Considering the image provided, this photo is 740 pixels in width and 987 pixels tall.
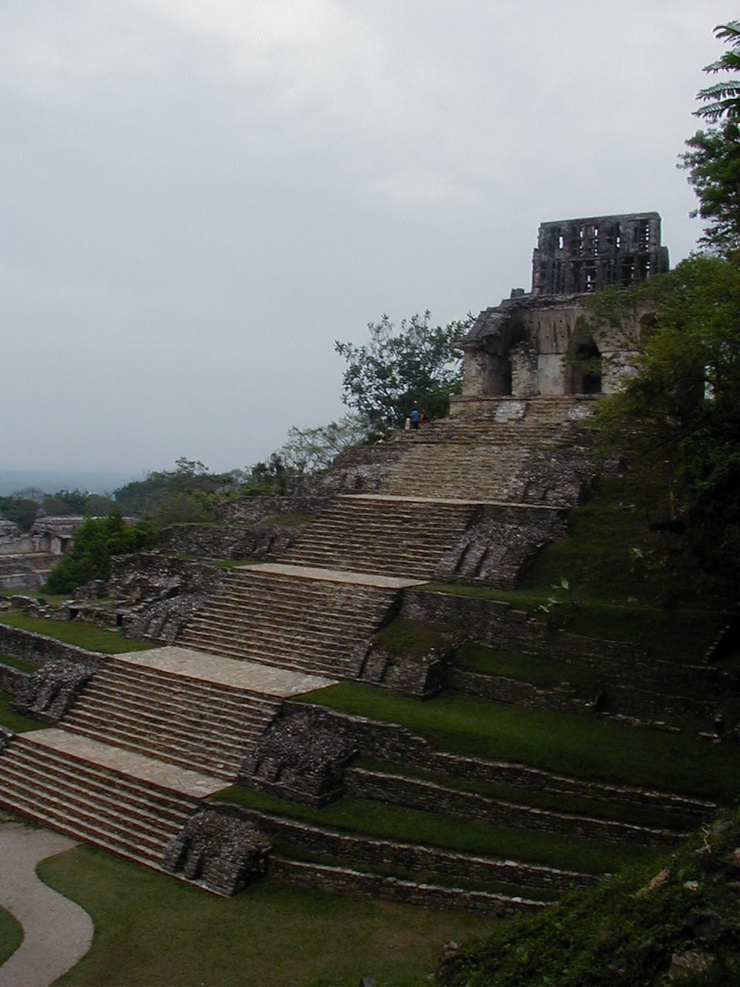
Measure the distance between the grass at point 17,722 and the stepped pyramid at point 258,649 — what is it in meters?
0.34

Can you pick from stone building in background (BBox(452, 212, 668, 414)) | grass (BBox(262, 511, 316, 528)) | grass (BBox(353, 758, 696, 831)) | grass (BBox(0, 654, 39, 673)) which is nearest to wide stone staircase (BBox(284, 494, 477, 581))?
grass (BBox(262, 511, 316, 528))

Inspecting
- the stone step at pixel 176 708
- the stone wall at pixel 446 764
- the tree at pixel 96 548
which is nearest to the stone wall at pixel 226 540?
the tree at pixel 96 548

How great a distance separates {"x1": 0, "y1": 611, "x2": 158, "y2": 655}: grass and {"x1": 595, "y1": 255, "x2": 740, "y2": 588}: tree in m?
9.21

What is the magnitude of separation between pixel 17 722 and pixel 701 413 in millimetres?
11086

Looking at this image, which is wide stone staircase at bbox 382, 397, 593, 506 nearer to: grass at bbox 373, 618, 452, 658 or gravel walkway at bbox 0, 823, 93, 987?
grass at bbox 373, 618, 452, 658

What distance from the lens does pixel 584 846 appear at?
9.59m

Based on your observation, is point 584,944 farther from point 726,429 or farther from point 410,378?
point 410,378

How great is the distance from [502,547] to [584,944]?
9.94m

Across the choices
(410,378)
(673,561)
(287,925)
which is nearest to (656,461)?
(673,561)

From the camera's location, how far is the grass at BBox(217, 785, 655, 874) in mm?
9391

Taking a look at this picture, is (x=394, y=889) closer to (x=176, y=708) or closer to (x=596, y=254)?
(x=176, y=708)

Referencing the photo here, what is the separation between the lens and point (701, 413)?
34.3 ft

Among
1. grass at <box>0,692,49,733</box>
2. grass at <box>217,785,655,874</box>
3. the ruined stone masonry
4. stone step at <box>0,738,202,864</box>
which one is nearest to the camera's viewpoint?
grass at <box>217,785,655,874</box>

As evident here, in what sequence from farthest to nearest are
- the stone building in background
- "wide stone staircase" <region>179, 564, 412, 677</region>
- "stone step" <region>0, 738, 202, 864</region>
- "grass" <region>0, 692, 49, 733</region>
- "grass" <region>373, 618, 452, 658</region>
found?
the stone building in background, "wide stone staircase" <region>179, 564, 412, 677</region>, "grass" <region>0, 692, 49, 733</region>, "grass" <region>373, 618, 452, 658</region>, "stone step" <region>0, 738, 202, 864</region>
